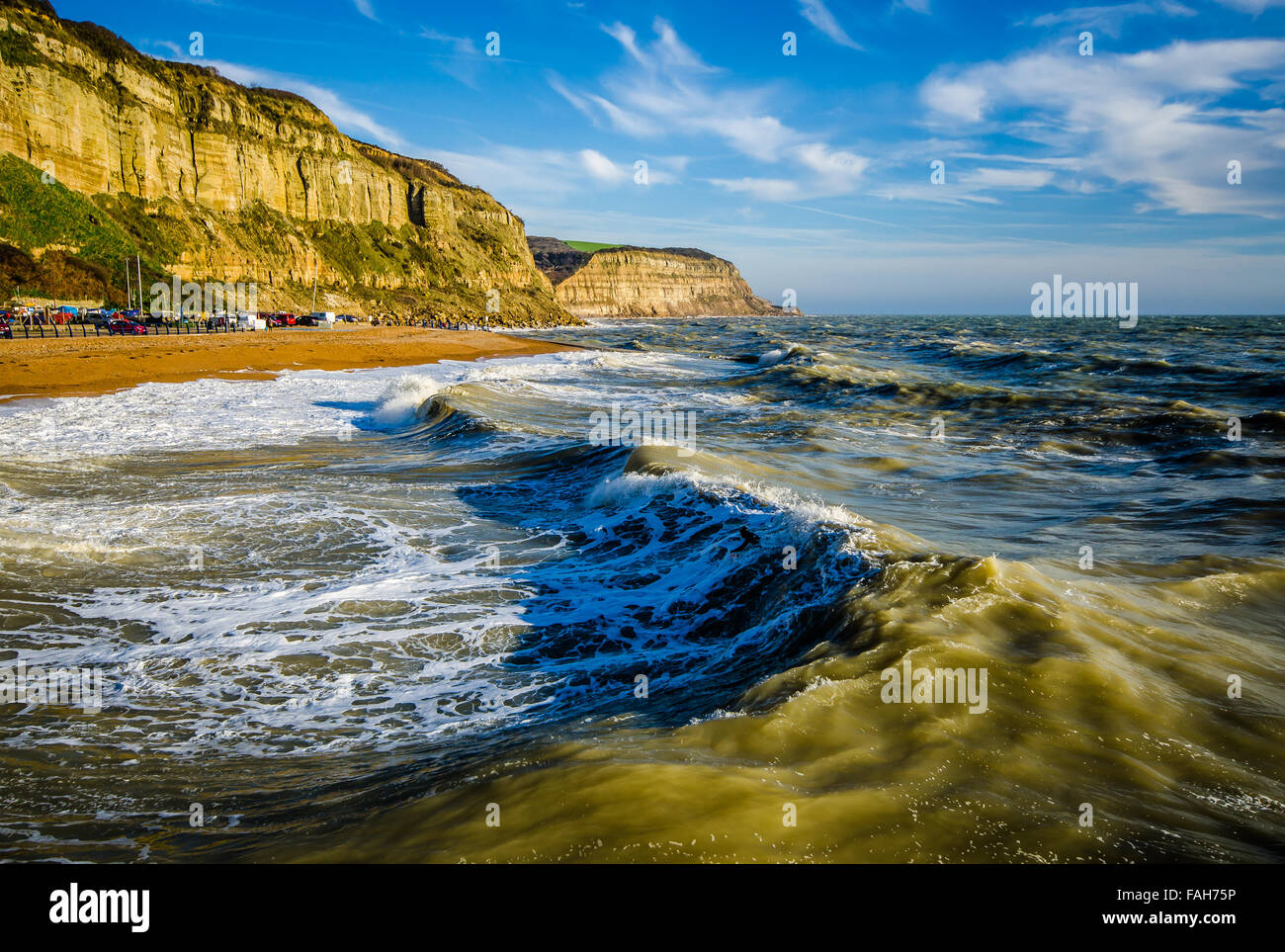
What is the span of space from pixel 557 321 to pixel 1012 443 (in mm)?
98783

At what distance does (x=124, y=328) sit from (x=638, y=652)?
4708 centimetres

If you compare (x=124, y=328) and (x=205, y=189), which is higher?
(x=205, y=189)

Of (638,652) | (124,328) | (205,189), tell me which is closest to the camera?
(638,652)

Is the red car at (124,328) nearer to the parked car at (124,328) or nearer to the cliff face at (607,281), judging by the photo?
the parked car at (124,328)

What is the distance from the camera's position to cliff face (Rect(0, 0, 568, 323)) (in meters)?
51.9

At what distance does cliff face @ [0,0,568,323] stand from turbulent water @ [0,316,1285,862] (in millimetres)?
52804

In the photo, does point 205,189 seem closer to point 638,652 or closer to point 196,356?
point 196,356

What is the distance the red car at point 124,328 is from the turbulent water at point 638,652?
105ft

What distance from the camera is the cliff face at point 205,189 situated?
5191 centimetres

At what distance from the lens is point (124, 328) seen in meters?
41.5

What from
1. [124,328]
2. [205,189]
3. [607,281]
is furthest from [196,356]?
[607,281]

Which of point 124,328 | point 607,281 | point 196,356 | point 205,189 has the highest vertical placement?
point 607,281
